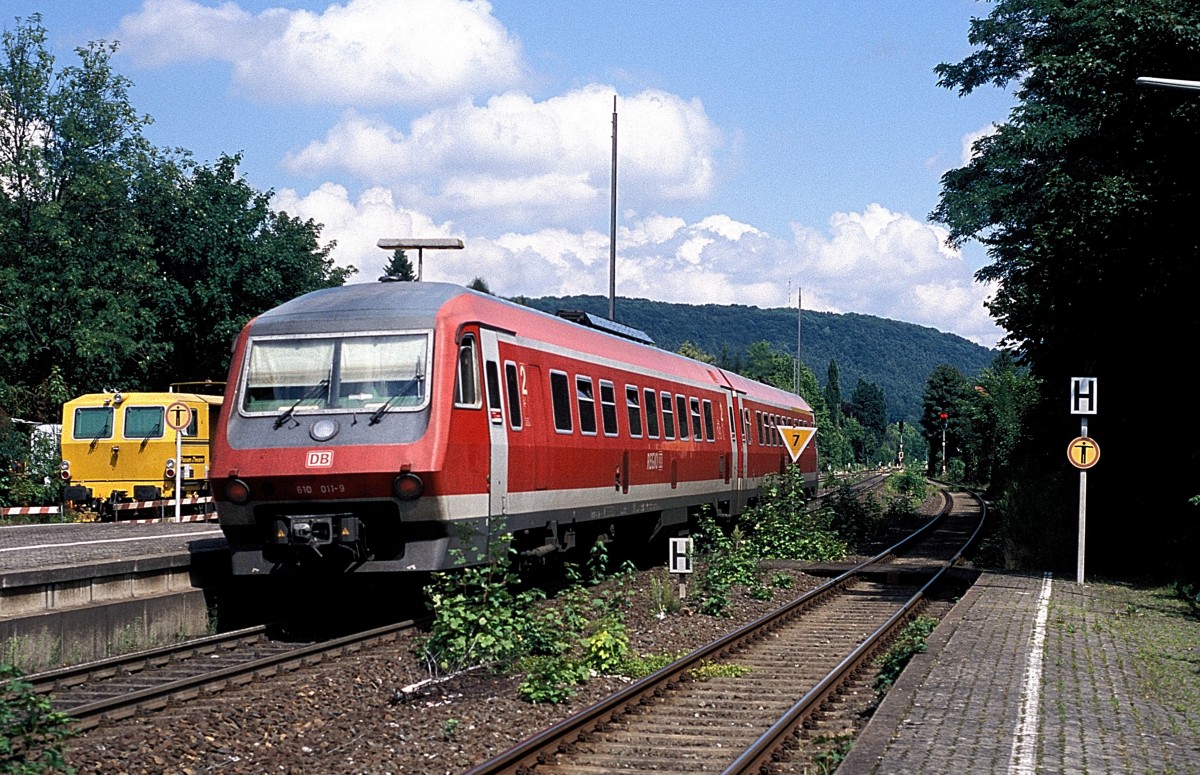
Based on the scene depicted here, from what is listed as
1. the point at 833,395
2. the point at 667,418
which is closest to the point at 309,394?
the point at 667,418

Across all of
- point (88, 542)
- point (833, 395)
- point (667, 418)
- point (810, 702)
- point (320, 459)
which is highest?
point (833, 395)

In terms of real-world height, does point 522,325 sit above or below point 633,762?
above

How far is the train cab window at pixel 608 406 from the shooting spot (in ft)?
61.2

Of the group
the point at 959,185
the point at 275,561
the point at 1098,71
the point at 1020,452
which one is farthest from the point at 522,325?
the point at 1020,452

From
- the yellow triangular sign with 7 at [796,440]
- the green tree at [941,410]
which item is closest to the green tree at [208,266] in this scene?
the yellow triangular sign with 7 at [796,440]

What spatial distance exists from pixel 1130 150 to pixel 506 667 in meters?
15.1

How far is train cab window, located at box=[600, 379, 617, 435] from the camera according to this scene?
1866 cm

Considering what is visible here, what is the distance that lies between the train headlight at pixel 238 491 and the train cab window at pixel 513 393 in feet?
9.86

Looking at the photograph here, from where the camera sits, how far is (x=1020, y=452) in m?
41.2

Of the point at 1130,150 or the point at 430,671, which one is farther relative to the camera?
the point at 1130,150

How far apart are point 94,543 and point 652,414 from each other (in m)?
8.49

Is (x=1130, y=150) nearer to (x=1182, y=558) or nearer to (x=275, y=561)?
(x=1182, y=558)

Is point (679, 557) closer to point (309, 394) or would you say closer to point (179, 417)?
point (309, 394)

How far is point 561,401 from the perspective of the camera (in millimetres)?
16781
